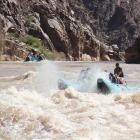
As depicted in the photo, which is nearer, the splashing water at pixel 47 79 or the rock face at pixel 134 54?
the splashing water at pixel 47 79

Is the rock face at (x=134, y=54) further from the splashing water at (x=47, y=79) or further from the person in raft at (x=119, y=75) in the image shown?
the person in raft at (x=119, y=75)

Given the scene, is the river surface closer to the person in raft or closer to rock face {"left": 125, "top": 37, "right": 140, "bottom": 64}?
the person in raft

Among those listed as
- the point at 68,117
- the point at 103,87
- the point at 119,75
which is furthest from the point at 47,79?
the point at 68,117

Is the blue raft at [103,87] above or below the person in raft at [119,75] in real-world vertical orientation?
below

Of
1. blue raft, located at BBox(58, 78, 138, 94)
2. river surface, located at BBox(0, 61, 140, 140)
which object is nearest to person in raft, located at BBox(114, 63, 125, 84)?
blue raft, located at BBox(58, 78, 138, 94)

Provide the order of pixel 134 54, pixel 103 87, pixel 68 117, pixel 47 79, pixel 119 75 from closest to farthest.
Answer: pixel 68 117
pixel 103 87
pixel 119 75
pixel 47 79
pixel 134 54

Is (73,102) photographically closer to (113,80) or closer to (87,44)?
(113,80)

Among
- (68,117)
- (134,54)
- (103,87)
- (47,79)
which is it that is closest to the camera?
(68,117)

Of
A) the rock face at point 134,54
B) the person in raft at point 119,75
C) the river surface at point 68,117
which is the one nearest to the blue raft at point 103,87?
the person in raft at point 119,75

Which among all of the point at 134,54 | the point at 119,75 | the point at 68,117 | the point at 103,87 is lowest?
the point at 134,54

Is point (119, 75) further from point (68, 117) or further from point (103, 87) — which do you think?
point (68, 117)

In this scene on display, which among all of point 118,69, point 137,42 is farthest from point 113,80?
point 137,42

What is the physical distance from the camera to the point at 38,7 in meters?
160

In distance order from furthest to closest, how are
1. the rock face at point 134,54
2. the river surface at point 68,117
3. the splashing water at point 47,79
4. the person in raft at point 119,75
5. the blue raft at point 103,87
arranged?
the rock face at point 134,54
the splashing water at point 47,79
the person in raft at point 119,75
the blue raft at point 103,87
the river surface at point 68,117
